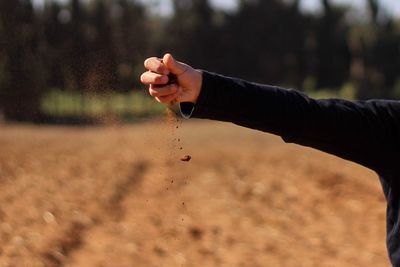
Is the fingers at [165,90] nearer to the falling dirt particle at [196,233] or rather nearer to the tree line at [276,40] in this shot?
the falling dirt particle at [196,233]

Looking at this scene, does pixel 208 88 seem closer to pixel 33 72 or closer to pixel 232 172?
pixel 232 172

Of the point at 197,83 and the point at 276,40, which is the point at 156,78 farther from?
the point at 276,40

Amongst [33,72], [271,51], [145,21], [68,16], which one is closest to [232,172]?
[33,72]

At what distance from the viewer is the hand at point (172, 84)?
4.93ft

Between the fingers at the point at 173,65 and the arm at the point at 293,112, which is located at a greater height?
the fingers at the point at 173,65

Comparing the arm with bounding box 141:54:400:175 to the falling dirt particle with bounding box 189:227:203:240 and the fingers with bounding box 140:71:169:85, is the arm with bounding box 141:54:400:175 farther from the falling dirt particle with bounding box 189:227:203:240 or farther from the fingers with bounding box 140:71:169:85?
the falling dirt particle with bounding box 189:227:203:240

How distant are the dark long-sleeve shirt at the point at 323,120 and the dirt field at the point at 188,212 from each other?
0.46 meters

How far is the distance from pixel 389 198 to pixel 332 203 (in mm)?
5193

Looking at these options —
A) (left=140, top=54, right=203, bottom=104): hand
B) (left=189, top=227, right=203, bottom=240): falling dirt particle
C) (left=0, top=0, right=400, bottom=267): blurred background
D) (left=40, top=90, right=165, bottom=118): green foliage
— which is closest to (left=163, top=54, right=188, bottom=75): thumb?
(left=140, top=54, right=203, bottom=104): hand

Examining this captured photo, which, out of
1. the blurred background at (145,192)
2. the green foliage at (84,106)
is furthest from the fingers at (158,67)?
the green foliage at (84,106)

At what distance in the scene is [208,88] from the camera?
155cm

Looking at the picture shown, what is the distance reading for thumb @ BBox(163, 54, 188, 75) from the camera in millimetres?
1494

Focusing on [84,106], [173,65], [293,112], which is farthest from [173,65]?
[84,106]

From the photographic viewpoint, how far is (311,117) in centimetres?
164
